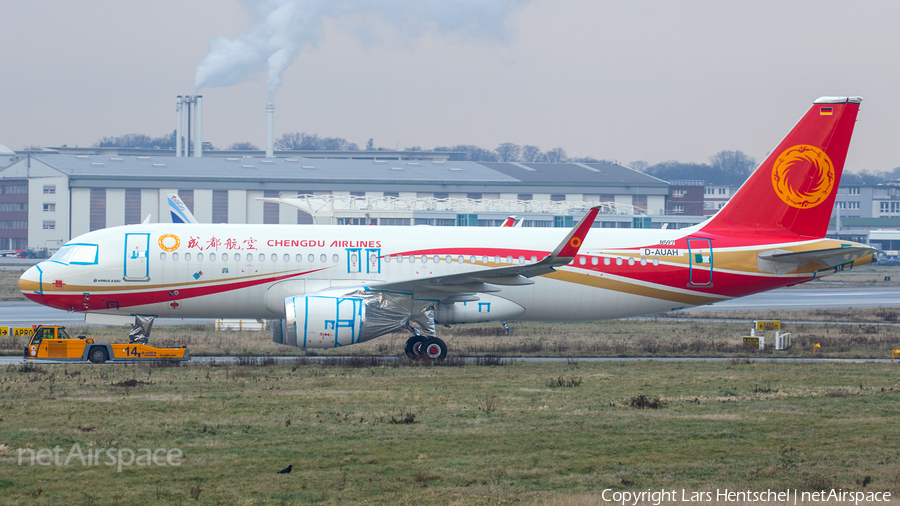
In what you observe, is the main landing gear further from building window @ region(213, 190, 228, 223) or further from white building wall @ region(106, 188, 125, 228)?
white building wall @ region(106, 188, 125, 228)

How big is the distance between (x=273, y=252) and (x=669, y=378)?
13060mm

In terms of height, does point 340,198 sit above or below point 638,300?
above

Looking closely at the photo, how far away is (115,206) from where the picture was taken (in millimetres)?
114250

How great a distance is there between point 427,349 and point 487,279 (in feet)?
11.4

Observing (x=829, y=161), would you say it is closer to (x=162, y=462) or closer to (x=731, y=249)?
(x=731, y=249)

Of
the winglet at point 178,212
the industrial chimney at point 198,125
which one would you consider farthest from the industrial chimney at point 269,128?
the winglet at point 178,212

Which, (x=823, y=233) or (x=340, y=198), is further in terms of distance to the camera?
(x=340, y=198)

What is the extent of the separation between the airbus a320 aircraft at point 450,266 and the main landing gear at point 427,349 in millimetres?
47

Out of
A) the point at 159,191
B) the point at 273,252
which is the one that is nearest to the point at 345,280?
the point at 273,252

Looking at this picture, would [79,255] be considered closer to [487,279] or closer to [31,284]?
[31,284]

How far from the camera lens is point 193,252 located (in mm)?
27859

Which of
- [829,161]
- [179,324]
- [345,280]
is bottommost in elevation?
[179,324]

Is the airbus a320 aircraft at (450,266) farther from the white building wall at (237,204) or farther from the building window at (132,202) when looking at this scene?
the building window at (132,202)

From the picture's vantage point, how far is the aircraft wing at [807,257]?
29.2 metres
